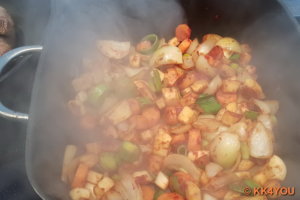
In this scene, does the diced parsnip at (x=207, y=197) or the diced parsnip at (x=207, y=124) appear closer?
the diced parsnip at (x=207, y=197)

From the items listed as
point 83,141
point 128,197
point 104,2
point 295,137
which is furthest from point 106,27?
point 295,137

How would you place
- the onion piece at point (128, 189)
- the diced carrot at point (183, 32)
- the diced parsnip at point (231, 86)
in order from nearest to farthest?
1. the onion piece at point (128, 189)
2. the diced parsnip at point (231, 86)
3. the diced carrot at point (183, 32)

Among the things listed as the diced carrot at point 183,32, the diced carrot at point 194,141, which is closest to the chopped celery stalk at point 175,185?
the diced carrot at point 194,141

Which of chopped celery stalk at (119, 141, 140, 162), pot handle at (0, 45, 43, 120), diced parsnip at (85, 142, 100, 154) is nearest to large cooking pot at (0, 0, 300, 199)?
pot handle at (0, 45, 43, 120)

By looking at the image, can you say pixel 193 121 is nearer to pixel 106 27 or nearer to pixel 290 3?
pixel 106 27

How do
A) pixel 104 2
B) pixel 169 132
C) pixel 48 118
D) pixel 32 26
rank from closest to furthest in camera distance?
pixel 48 118, pixel 169 132, pixel 104 2, pixel 32 26

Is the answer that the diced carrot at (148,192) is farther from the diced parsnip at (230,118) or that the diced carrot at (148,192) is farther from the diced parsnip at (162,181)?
the diced parsnip at (230,118)
